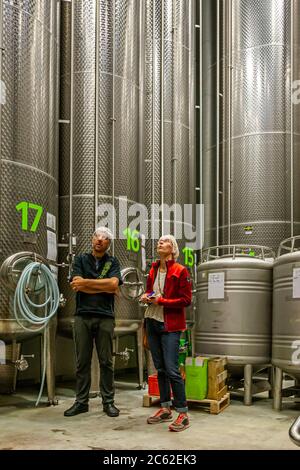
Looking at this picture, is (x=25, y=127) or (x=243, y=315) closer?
(x=25, y=127)

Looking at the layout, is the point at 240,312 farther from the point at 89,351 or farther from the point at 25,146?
the point at 25,146

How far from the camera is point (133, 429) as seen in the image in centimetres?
439

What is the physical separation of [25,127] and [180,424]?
2.88 m

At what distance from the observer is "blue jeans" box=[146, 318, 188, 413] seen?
4.46 meters

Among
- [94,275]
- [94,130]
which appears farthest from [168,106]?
[94,275]

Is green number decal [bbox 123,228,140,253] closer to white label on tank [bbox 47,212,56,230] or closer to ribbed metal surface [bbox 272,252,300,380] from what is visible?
white label on tank [bbox 47,212,56,230]

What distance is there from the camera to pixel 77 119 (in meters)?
6.28

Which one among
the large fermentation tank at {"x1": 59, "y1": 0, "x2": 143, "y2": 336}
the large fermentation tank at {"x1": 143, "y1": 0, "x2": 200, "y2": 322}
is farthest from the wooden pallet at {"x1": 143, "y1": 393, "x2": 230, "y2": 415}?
the large fermentation tank at {"x1": 143, "y1": 0, "x2": 200, "y2": 322}

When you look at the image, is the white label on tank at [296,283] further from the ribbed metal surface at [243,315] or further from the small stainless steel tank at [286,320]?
the ribbed metal surface at [243,315]

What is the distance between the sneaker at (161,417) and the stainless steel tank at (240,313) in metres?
1.12

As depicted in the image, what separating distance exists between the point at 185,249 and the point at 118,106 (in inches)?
91.1

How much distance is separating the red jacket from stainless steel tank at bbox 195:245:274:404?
46.7 inches

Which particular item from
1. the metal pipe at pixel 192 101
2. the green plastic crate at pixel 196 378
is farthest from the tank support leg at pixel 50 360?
the metal pipe at pixel 192 101
